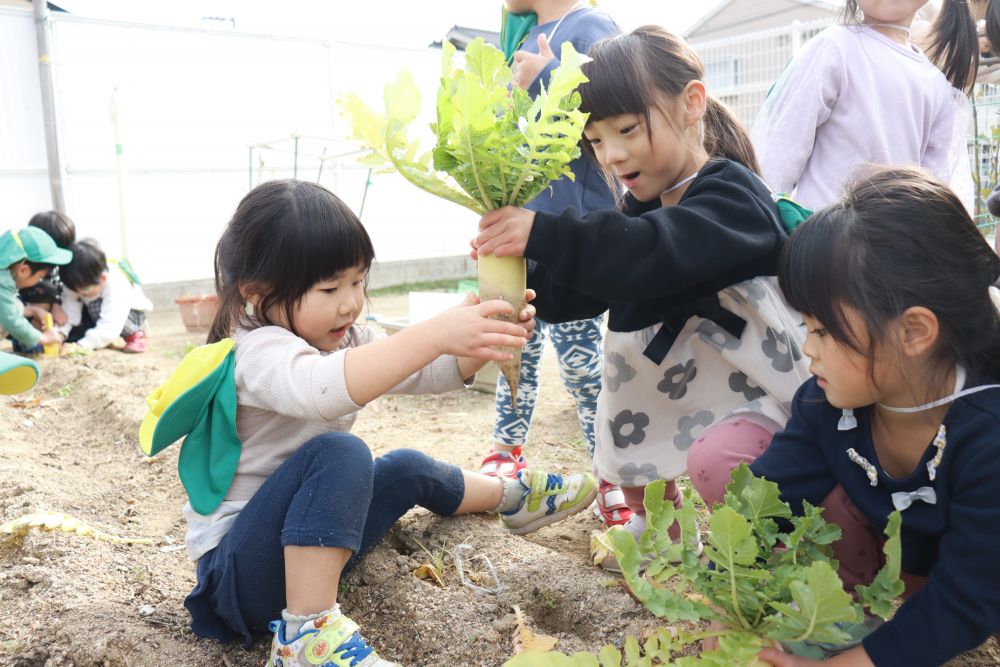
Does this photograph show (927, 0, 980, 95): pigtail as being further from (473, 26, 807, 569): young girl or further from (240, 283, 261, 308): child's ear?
(240, 283, 261, 308): child's ear

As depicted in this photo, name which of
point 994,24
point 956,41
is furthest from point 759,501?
point 956,41

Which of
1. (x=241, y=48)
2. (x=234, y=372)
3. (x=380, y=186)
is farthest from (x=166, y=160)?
(x=234, y=372)

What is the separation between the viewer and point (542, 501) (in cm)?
255

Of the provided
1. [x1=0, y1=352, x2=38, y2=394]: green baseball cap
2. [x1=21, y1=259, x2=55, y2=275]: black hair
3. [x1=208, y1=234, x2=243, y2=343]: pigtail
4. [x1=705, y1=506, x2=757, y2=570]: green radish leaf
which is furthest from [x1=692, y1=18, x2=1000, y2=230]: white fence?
[x1=705, y1=506, x2=757, y2=570]: green radish leaf

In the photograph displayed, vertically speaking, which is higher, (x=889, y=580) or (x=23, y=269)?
(x=889, y=580)

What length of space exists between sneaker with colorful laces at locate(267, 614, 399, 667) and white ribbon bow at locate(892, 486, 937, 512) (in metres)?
1.04

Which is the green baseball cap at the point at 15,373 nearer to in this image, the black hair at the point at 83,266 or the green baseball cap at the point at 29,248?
the green baseball cap at the point at 29,248

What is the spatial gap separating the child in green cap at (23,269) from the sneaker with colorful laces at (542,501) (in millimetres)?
4519

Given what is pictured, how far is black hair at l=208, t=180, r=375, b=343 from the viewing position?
195 cm

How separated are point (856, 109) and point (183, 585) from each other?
240cm

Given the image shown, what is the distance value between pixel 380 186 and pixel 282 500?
9723mm

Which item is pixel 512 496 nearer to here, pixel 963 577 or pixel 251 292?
pixel 251 292

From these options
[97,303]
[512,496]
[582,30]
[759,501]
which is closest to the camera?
[759,501]

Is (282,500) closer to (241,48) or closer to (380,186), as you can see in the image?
(241,48)
